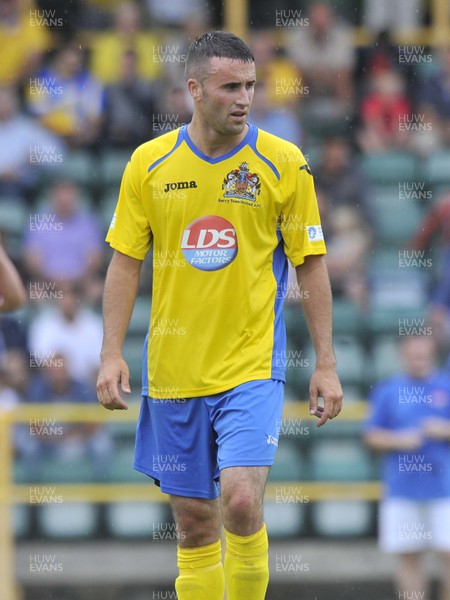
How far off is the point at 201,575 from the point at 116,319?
1107 millimetres

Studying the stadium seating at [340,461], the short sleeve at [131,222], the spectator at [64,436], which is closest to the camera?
the short sleeve at [131,222]

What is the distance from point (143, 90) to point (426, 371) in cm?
465

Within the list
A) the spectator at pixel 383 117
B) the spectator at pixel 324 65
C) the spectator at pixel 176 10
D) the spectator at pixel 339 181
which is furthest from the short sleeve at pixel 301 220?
the spectator at pixel 176 10

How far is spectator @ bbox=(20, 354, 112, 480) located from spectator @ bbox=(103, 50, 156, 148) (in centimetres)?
283

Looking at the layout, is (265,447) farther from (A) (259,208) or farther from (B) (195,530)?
(A) (259,208)

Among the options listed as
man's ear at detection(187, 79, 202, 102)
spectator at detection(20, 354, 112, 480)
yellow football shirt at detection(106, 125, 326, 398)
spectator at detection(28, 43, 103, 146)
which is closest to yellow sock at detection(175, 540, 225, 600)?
yellow football shirt at detection(106, 125, 326, 398)

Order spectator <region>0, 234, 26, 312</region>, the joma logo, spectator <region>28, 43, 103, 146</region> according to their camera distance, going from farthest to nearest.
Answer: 1. spectator <region>28, 43, 103, 146</region>
2. spectator <region>0, 234, 26, 312</region>
3. the joma logo

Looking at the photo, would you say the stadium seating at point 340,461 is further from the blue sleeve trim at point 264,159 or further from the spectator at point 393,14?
the spectator at point 393,14

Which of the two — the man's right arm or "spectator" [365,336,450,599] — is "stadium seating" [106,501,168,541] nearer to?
"spectator" [365,336,450,599]

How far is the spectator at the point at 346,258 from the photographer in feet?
34.4

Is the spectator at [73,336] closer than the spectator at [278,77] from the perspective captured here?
Yes

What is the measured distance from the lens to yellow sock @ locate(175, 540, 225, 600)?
5312mm

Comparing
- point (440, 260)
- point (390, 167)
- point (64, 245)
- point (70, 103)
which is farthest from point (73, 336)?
point (390, 167)

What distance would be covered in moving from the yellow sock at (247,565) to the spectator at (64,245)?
5.60 metres
